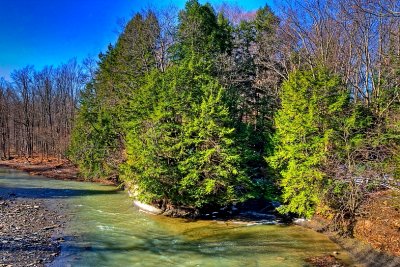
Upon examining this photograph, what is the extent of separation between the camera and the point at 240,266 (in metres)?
12.1

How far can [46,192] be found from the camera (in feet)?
86.5

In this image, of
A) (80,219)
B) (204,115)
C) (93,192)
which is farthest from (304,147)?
(93,192)

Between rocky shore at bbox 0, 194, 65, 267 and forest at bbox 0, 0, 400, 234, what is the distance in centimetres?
516

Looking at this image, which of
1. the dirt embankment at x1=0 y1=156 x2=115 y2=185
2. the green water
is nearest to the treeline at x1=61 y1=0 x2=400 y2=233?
the green water

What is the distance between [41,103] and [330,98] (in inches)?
2188

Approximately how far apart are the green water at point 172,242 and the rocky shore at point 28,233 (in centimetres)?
55

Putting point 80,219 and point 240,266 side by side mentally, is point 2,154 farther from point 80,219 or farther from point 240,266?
point 240,266

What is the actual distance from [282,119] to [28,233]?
1329 centimetres

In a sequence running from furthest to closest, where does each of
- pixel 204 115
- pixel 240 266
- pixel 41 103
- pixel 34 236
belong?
pixel 41 103, pixel 204 115, pixel 34 236, pixel 240 266

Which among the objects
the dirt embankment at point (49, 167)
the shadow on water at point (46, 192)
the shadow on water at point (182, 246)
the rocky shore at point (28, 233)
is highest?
the dirt embankment at point (49, 167)

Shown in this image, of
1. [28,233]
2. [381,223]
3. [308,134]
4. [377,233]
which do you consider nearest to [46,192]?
[28,233]

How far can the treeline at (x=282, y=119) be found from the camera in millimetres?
15453

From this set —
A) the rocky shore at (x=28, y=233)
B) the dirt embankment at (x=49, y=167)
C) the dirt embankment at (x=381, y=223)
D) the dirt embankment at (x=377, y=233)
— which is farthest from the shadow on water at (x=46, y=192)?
the dirt embankment at (x=381, y=223)

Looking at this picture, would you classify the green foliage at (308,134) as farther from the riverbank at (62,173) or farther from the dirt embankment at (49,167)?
the dirt embankment at (49,167)
